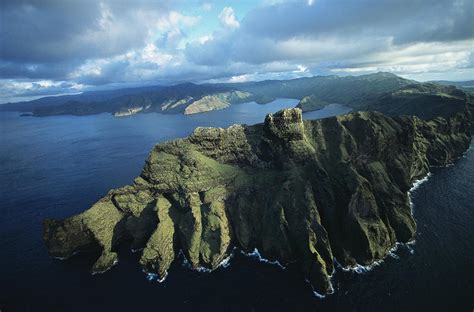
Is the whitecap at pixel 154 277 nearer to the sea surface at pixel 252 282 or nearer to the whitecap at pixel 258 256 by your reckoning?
the sea surface at pixel 252 282

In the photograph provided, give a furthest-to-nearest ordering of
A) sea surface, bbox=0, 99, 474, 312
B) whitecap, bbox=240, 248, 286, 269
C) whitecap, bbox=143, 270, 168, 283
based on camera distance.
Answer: whitecap, bbox=240, 248, 286, 269 → whitecap, bbox=143, 270, 168, 283 → sea surface, bbox=0, 99, 474, 312

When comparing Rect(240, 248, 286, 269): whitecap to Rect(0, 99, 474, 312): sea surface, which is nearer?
Rect(0, 99, 474, 312): sea surface

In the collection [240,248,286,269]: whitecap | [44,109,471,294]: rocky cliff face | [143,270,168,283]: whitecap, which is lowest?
[240,248,286,269]: whitecap

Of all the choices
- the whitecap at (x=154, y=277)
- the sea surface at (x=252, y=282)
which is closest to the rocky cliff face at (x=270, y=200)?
the whitecap at (x=154, y=277)

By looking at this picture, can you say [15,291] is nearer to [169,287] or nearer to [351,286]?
[169,287]

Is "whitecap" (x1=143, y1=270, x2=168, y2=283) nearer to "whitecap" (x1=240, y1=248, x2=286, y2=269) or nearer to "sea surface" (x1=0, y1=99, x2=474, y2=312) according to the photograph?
"sea surface" (x1=0, y1=99, x2=474, y2=312)

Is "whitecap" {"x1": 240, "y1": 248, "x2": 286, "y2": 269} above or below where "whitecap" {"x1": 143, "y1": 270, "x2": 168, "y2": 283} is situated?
below

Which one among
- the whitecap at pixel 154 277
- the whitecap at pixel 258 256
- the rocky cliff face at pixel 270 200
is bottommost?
the whitecap at pixel 258 256

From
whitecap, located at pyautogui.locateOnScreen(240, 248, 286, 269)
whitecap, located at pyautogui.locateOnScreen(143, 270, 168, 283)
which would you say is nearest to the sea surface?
whitecap, located at pyautogui.locateOnScreen(143, 270, 168, 283)
